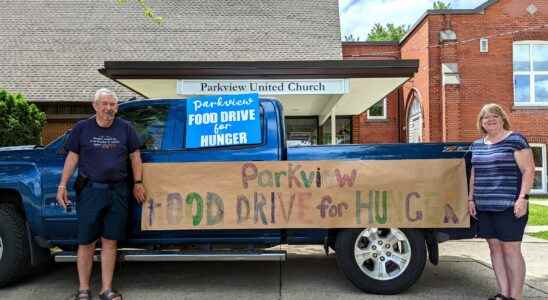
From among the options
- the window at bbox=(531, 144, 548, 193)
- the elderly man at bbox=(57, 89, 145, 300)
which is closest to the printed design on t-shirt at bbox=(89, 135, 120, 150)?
the elderly man at bbox=(57, 89, 145, 300)

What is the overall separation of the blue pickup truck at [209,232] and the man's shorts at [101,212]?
364mm

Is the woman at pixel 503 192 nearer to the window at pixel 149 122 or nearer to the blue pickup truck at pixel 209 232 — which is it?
the blue pickup truck at pixel 209 232

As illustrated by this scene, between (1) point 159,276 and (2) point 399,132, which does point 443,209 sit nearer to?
(1) point 159,276

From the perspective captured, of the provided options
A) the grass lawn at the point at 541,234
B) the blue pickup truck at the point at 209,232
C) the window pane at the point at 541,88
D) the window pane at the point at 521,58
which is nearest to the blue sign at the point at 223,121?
the blue pickup truck at the point at 209,232

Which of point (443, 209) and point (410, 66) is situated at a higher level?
point (410, 66)

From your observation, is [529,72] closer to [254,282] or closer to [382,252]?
[382,252]

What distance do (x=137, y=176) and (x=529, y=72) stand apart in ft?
55.6

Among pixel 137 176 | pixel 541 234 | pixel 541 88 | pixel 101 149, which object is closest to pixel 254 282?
pixel 137 176

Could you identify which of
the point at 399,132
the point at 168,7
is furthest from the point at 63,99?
the point at 399,132

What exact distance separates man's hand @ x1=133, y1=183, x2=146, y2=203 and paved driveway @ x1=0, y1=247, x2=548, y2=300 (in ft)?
3.19

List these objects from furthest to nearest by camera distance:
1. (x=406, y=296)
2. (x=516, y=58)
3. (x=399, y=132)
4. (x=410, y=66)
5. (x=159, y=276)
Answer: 1. (x=399, y=132)
2. (x=516, y=58)
3. (x=410, y=66)
4. (x=159, y=276)
5. (x=406, y=296)

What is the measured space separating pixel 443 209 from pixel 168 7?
1794 cm

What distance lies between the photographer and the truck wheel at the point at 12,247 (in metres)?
5.10

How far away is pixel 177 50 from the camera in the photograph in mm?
18141
